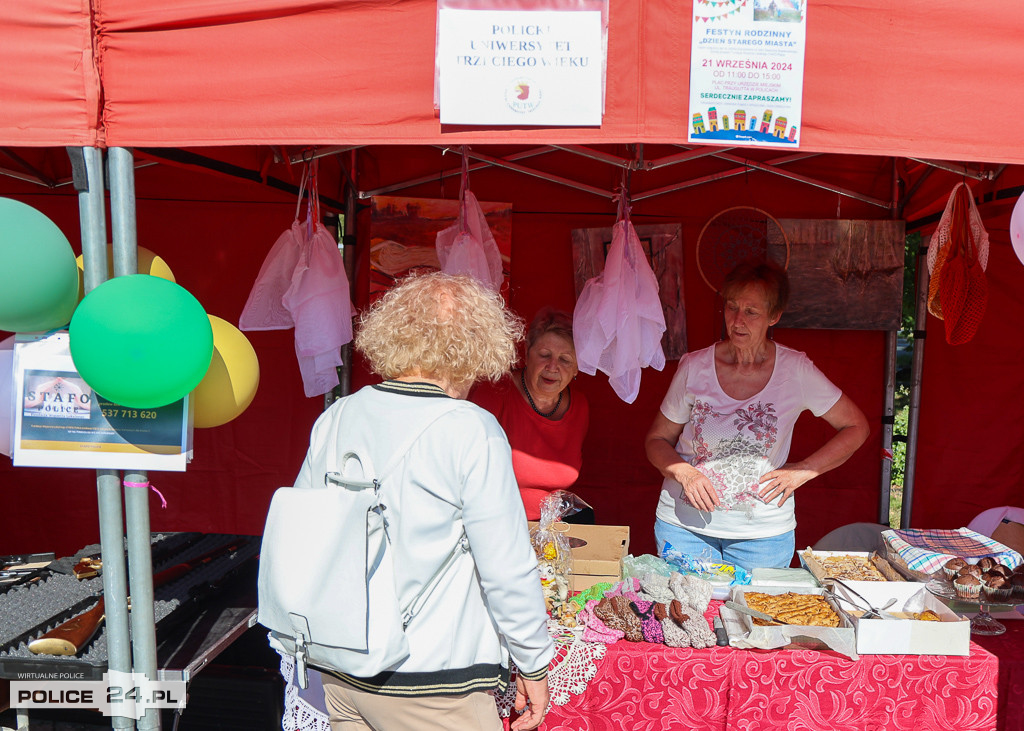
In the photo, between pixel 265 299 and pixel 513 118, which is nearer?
pixel 513 118

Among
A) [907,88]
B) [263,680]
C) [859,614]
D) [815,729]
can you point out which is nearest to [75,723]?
[263,680]

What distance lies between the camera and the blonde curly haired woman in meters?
1.40

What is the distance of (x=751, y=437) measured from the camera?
2.54 m

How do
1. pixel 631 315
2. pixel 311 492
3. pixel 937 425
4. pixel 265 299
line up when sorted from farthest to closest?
pixel 937 425
pixel 265 299
pixel 631 315
pixel 311 492

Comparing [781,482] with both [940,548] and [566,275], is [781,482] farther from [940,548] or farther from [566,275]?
[566,275]

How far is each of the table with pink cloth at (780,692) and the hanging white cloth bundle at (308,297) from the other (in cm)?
185

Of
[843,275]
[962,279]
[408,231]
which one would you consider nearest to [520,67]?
[408,231]

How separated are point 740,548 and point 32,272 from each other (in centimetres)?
224

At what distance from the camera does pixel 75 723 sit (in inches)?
93.7

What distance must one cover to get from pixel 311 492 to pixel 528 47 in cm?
110

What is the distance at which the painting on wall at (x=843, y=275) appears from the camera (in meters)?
3.58

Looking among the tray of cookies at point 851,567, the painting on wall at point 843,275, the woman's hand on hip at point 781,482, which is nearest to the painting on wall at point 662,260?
the painting on wall at point 843,275

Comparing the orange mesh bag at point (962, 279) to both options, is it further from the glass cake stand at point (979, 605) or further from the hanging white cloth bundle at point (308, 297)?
the hanging white cloth bundle at point (308, 297)

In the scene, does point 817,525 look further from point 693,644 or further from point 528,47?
point 528,47
